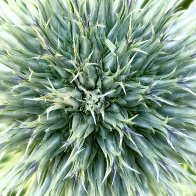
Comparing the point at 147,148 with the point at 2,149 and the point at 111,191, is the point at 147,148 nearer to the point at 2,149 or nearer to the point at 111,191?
the point at 111,191

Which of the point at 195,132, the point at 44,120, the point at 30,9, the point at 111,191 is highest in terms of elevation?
the point at 30,9

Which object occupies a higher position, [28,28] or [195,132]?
[28,28]

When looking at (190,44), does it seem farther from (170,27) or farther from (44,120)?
(44,120)

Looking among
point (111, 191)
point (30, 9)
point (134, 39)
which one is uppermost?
point (30, 9)

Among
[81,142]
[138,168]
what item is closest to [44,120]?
[81,142]

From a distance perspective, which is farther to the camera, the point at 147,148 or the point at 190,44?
the point at 190,44

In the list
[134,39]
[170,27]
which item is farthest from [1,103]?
[170,27]
